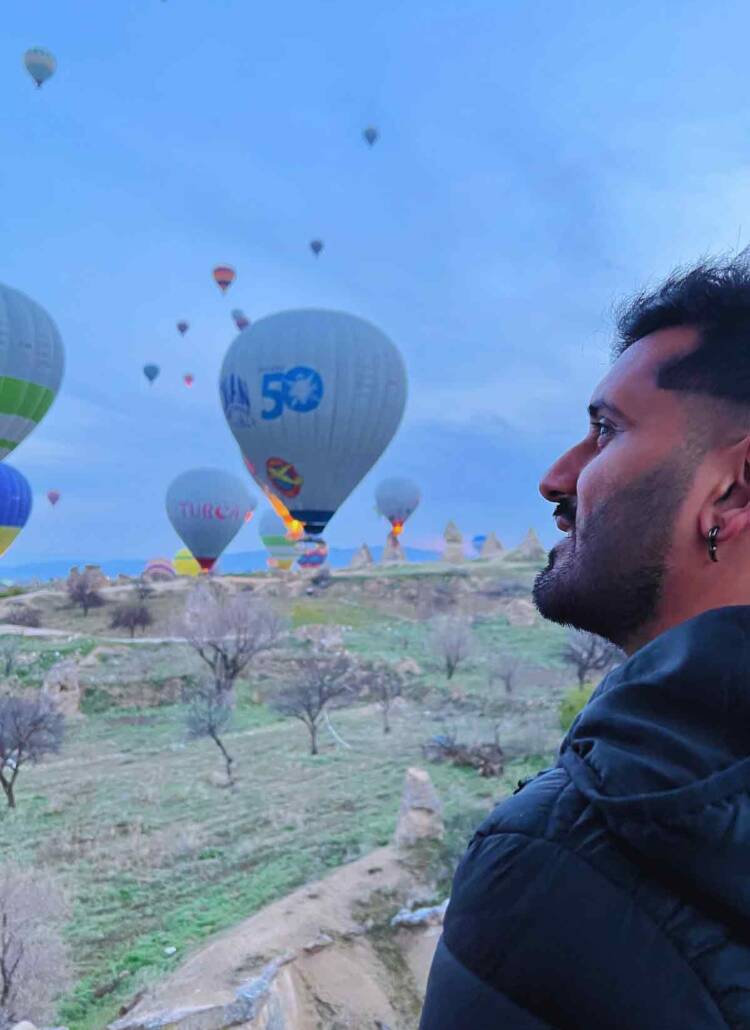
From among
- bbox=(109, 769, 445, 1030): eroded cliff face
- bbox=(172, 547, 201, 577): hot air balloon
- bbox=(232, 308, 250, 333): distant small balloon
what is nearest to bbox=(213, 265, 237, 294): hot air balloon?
bbox=(232, 308, 250, 333): distant small balloon

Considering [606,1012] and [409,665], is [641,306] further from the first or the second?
[409,665]

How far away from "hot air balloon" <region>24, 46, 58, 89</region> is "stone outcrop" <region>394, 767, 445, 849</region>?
25.7 metres

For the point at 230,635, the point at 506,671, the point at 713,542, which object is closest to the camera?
the point at 713,542

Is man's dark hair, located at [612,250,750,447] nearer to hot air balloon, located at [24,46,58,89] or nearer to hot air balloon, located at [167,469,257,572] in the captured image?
hot air balloon, located at [24,46,58,89]

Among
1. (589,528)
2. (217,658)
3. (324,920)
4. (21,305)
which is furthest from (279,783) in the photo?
(21,305)

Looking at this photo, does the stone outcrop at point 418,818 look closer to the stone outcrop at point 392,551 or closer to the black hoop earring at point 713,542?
the black hoop earring at point 713,542

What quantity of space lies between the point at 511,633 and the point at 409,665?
733cm

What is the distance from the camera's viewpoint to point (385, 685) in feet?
66.3

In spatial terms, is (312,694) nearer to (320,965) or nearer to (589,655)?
(589,655)

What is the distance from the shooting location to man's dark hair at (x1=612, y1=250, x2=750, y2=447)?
1176 mm

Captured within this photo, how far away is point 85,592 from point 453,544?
2414cm

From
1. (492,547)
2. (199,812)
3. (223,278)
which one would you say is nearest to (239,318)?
(223,278)

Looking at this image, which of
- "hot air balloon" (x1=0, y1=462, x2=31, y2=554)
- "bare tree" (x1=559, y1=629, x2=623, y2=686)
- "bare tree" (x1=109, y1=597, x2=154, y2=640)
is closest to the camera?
"bare tree" (x1=559, y1=629, x2=623, y2=686)

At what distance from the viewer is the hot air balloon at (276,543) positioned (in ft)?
184
